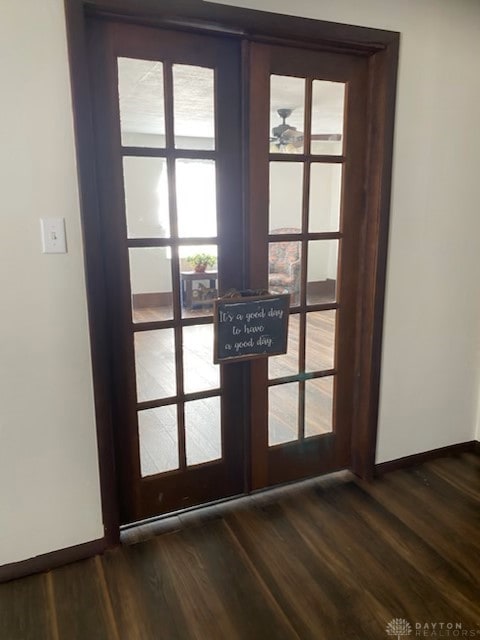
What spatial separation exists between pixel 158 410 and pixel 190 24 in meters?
1.51

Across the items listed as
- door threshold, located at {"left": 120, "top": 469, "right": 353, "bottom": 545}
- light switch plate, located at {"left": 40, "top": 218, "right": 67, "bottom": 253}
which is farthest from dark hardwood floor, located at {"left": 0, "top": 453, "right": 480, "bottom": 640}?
light switch plate, located at {"left": 40, "top": 218, "right": 67, "bottom": 253}

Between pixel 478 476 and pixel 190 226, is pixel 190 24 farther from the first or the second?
pixel 478 476

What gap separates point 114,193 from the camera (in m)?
1.73

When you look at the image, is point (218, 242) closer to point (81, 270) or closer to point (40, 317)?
point (81, 270)

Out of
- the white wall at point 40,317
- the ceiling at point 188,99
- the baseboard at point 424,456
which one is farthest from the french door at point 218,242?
the baseboard at point 424,456

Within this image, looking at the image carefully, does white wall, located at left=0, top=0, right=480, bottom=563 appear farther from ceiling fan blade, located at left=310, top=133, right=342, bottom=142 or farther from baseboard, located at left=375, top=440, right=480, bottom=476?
ceiling fan blade, located at left=310, top=133, right=342, bottom=142

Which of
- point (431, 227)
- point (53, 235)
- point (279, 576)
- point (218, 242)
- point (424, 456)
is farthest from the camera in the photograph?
point (424, 456)

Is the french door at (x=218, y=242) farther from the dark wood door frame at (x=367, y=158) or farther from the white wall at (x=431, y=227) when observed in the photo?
the white wall at (x=431, y=227)

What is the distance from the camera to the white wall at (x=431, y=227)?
204 centimetres

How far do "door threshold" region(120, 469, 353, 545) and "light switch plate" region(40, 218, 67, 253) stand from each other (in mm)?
1221

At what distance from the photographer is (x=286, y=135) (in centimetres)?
202

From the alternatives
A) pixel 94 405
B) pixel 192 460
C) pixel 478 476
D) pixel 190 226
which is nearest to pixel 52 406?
pixel 94 405

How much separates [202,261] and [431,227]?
1.15 metres

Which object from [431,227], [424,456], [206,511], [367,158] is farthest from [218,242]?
[424,456]
